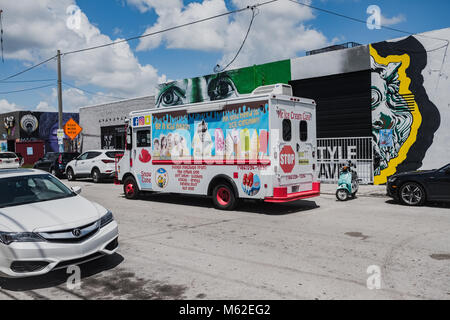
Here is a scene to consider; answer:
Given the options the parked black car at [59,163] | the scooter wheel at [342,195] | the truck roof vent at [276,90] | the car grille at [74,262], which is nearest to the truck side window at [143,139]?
the truck roof vent at [276,90]

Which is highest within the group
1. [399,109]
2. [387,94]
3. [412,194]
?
[387,94]

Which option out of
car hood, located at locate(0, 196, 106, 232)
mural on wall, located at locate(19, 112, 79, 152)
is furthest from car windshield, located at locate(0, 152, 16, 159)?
car hood, located at locate(0, 196, 106, 232)

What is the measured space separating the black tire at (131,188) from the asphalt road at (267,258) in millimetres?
2936

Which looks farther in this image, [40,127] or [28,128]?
[40,127]

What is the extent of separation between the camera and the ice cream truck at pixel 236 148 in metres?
10.1

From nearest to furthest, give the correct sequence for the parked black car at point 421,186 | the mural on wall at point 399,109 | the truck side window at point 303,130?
the parked black car at point 421,186 → the truck side window at point 303,130 → the mural on wall at point 399,109

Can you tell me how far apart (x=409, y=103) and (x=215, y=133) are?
874 centimetres

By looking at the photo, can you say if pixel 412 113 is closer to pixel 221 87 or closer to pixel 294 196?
pixel 294 196

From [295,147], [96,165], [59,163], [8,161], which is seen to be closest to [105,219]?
[295,147]

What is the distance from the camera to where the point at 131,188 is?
13.8 metres

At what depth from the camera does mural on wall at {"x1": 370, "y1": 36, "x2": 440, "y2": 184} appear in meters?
15.2

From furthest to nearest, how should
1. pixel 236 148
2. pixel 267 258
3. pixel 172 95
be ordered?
pixel 172 95 → pixel 236 148 → pixel 267 258

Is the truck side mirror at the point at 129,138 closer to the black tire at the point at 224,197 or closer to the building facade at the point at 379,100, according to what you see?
the black tire at the point at 224,197

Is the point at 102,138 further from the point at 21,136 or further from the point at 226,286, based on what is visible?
the point at 226,286
